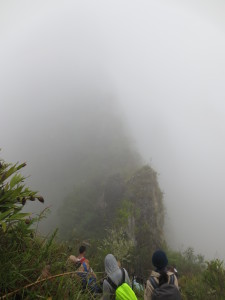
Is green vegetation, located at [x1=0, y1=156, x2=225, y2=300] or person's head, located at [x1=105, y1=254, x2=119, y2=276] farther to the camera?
person's head, located at [x1=105, y1=254, x2=119, y2=276]

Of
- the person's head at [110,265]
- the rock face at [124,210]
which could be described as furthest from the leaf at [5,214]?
the rock face at [124,210]

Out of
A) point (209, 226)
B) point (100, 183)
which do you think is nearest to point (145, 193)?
point (100, 183)

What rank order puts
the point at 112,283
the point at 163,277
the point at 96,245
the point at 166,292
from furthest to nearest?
the point at 96,245 → the point at 112,283 → the point at 163,277 → the point at 166,292

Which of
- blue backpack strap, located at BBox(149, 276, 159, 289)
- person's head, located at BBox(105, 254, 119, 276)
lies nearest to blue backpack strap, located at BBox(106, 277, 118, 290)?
person's head, located at BBox(105, 254, 119, 276)

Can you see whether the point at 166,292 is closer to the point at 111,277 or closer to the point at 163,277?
the point at 163,277

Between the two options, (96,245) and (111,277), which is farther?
(96,245)

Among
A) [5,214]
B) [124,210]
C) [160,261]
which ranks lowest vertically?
[124,210]

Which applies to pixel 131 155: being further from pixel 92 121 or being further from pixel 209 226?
pixel 209 226


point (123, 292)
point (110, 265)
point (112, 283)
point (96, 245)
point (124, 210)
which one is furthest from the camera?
point (124, 210)

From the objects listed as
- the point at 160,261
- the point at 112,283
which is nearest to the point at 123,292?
the point at 112,283

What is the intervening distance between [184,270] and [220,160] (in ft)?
360

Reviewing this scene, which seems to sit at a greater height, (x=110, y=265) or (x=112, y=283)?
(x=110, y=265)

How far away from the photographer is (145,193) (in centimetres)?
4306

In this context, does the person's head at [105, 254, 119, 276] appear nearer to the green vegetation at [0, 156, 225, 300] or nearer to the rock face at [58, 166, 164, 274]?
the green vegetation at [0, 156, 225, 300]
